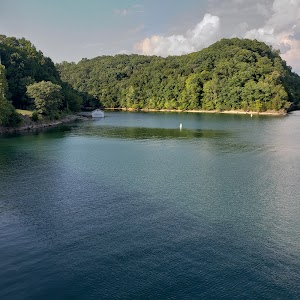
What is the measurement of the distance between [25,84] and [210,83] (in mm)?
81630

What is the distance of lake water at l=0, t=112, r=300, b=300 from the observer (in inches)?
617

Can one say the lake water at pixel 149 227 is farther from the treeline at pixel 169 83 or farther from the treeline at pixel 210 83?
the treeline at pixel 210 83

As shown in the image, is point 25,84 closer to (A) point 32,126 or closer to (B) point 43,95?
(B) point 43,95

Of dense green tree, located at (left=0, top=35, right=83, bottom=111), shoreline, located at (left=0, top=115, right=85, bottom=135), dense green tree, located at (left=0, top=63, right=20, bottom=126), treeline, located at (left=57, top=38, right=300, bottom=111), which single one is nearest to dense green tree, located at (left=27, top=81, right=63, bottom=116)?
dense green tree, located at (left=0, top=35, right=83, bottom=111)

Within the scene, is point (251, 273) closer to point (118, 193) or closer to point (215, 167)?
point (118, 193)

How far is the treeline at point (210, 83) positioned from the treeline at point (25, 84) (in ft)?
181

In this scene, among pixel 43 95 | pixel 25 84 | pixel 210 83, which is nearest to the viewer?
pixel 43 95

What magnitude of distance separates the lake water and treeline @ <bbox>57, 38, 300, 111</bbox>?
309ft

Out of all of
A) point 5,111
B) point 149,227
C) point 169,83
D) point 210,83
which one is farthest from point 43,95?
point 169,83

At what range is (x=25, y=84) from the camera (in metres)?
90.2

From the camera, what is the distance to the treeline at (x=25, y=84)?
7125 centimetres

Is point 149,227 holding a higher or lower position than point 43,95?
lower

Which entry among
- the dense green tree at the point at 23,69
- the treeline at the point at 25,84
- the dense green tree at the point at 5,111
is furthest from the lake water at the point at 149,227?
the dense green tree at the point at 23,69

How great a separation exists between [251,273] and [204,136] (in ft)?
164
